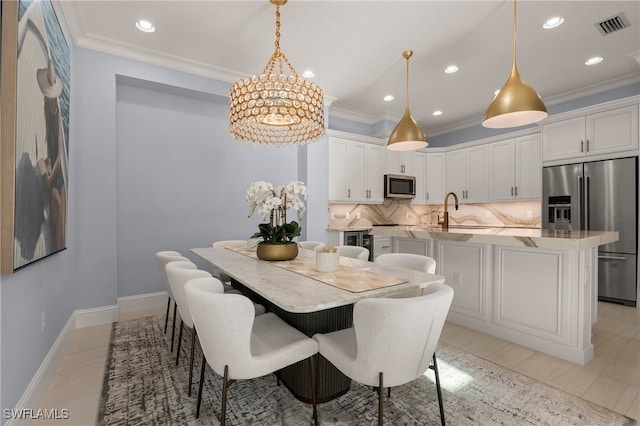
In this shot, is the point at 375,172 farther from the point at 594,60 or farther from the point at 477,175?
the point at 594,60

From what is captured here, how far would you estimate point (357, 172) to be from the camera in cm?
501

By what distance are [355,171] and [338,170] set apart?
35 centimetres

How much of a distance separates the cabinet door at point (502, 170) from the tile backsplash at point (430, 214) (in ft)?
1.10

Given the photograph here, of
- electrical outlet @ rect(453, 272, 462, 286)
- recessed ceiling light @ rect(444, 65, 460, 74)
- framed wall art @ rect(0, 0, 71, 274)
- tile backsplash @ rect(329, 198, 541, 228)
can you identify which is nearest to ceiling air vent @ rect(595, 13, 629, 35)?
recessed ceiling light @ rect(444, 65, 460, 74)

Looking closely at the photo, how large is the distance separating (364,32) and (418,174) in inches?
133

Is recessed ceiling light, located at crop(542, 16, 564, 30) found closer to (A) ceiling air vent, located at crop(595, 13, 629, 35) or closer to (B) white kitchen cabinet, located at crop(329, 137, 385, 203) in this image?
(A) ceiling air vent, located at crop(595, 13, 629, 35)

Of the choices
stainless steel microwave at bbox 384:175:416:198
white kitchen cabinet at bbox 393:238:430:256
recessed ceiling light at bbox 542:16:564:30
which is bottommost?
white kitchen cabinet at bbox 393:238:430:256

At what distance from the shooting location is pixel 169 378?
206 cm

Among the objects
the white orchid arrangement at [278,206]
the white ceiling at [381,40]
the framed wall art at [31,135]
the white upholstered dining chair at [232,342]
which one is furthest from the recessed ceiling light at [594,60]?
the framed wall art at [31,135]

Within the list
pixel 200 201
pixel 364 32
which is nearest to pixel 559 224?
pixel 364 32

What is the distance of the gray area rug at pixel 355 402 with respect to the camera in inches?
65.0

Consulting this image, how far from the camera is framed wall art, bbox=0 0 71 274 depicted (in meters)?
1.35

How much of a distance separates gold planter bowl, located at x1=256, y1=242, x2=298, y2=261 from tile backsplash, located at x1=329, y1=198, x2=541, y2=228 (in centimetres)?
287

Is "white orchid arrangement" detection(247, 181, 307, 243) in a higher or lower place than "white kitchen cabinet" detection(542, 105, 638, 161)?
lower
